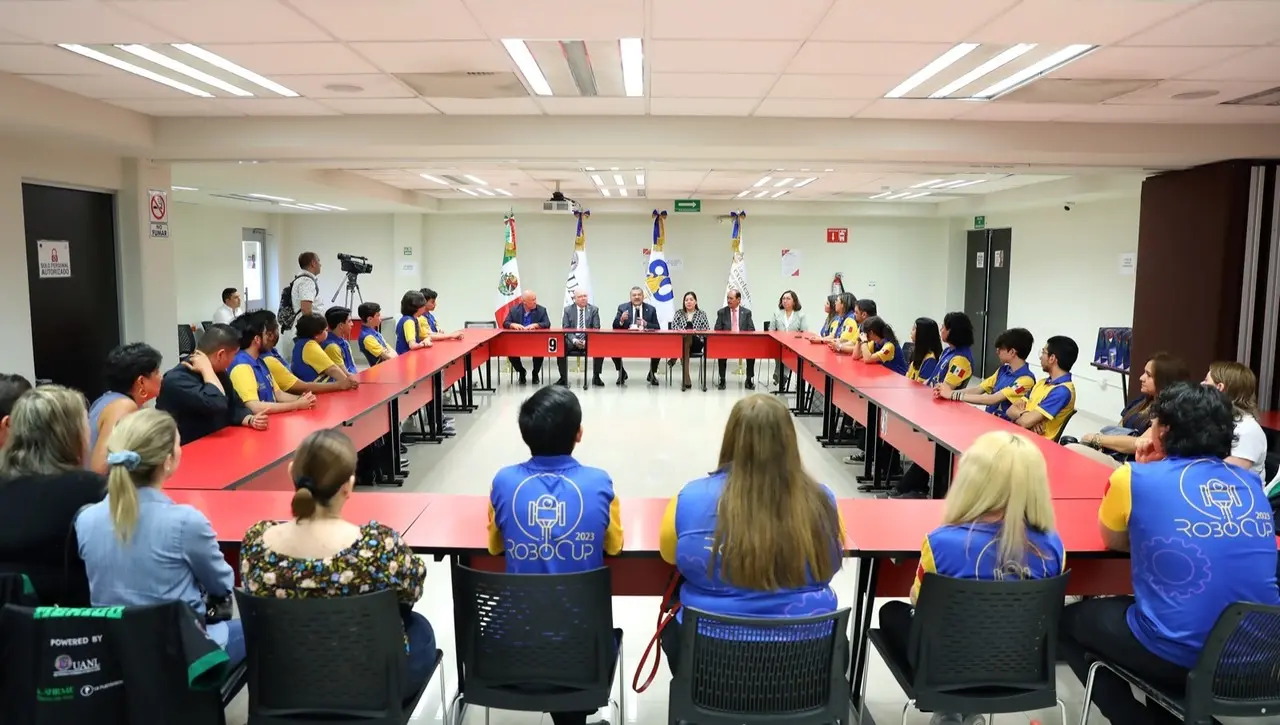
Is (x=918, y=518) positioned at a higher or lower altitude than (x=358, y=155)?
lower

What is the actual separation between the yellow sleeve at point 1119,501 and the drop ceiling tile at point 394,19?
281 cm

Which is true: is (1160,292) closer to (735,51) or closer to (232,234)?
(735,51)

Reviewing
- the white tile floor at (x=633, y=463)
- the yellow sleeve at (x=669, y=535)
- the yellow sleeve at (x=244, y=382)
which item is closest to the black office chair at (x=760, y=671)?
the yellow sleeve at (x=669, y=535)

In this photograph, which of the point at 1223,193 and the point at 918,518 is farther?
the point at 1223,193

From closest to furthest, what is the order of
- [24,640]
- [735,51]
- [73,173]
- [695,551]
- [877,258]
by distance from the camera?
1. [24,640]
2. [695,551]
3. [735,51]
4. [73,173]
5. [877,258]

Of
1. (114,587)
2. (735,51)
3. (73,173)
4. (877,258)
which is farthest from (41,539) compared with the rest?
(877,258)

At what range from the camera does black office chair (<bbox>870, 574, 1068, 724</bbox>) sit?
2.04 meters

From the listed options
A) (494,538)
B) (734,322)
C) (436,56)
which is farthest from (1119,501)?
(734,322)

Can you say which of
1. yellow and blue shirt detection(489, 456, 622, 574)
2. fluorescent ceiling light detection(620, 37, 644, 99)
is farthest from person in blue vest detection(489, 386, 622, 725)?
fluorescent ceiling light detection(620, 37, 644, 99)

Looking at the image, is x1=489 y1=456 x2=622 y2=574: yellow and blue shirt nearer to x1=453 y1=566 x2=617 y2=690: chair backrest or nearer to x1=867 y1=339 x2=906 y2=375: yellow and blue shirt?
x1=453 y1=566 x2=617 y2=690: chair backrest

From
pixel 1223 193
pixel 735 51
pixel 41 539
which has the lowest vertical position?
pixel 41 539

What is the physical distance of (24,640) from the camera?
1.81 meters

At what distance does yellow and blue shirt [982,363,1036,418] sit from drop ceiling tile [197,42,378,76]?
13.7 ft

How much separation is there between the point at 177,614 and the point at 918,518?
2252 millimetres
